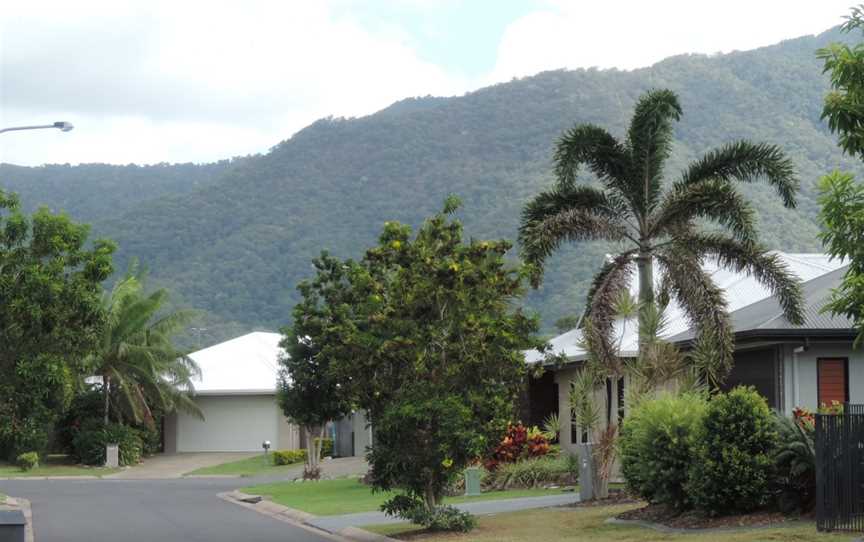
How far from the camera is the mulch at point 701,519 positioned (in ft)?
61.2

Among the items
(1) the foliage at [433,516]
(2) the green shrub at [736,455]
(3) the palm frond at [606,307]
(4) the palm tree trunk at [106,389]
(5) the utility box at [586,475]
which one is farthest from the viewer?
(4) the palm tree trunk at [106,389]

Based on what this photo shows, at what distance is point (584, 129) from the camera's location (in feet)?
89.4

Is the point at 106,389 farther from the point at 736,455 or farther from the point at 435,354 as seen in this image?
the point at 736,455

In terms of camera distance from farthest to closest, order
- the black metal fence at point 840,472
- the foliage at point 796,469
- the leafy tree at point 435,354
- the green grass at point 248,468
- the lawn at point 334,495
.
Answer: the green grass at point 248,468 → the lawn at point 334,495 → the leafy tree at point 435,354 → the foliage at point 796,469 → the black metal fence at point 840,472

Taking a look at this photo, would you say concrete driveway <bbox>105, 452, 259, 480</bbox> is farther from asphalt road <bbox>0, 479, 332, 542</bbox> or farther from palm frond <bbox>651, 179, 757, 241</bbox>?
palm frond <bbox>651, 179, 757, 241</bbox>

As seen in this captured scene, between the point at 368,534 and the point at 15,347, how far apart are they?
9.57 m

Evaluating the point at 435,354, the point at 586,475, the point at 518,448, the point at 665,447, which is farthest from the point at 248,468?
the point at 665,447

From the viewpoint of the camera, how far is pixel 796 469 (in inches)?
731

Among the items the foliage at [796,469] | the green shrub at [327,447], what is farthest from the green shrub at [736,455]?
the green shrub at [327,447]

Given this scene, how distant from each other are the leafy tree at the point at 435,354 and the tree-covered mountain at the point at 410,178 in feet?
158

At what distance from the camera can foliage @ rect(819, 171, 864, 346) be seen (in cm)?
1435

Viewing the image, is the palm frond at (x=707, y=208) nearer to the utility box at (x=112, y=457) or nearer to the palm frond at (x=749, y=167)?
the palm frond at (x=749, y=167)

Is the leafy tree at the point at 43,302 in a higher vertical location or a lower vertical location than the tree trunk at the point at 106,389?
higher

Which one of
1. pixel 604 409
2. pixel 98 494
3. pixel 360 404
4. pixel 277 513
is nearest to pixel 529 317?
pixel 360 404
